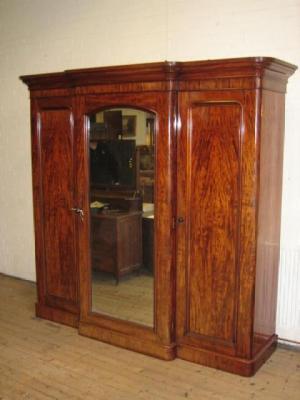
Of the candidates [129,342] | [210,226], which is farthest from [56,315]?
[210,226]

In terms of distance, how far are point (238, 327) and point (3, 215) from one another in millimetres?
2886

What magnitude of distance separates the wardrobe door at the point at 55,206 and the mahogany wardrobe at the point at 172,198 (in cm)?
1

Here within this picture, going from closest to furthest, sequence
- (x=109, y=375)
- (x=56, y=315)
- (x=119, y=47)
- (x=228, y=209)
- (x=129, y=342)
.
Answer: (x=228, y=209) < (x=109, y=375) < (x=129, y=342) < (x=56, y=315) < (x=119, y=47)

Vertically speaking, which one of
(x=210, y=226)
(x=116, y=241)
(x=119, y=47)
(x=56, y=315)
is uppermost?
(x=119, y=47)

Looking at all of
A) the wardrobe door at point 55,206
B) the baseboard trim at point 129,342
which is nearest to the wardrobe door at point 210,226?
the baseboard trim at point 129,342

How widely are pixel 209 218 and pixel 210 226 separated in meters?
0.05

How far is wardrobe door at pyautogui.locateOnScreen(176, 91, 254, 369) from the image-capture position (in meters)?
2.71

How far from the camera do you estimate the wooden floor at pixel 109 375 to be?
8.72 ft

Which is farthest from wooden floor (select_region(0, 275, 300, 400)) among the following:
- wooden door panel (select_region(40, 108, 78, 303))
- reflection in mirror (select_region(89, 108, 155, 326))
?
wooden door panel (select_region(40, 108, 78, 303))

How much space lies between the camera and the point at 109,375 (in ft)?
9.36

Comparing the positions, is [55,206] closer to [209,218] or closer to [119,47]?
[209,218]

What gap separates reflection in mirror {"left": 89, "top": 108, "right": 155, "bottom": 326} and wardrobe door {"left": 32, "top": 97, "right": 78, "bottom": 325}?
0.24 m

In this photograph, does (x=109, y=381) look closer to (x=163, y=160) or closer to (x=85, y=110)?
(x=163, y=160)

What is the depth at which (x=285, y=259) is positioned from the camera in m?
3.14
